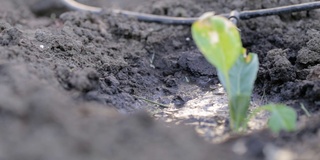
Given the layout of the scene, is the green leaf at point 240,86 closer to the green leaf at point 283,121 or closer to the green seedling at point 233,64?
the green seedling at point 233,64

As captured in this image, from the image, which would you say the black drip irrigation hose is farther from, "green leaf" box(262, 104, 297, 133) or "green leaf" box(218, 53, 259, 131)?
"green leaf" box(262, 104, 297, 133)

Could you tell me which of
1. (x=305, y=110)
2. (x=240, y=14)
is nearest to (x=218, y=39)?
(x=305, y=110)

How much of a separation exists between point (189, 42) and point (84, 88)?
3.69 ft

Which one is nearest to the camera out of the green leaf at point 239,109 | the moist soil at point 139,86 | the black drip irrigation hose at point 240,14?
the moist soil at point 139,86

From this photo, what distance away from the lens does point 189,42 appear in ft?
9.39

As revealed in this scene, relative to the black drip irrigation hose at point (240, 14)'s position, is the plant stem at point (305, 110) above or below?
below

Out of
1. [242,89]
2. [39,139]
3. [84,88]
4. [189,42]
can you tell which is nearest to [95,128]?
[39,139]

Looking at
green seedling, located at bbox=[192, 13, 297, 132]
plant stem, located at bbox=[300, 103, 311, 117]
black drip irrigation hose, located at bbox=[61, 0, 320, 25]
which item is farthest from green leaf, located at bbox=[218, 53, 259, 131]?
black drip irrigation hose, located at bbox=[61, 0, 320, 25]

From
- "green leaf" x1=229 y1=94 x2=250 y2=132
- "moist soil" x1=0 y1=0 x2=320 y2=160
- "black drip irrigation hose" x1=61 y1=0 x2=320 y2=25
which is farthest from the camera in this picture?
"black drip irrigation hose" x1=61 y1=0 x2=320 y2=25

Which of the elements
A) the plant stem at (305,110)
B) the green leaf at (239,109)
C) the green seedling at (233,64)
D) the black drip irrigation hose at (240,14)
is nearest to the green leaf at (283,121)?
the green seedling at (233,64)

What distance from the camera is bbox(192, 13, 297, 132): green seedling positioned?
5.29ft

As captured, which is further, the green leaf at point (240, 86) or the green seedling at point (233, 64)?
the green leaf at point (240, 86)

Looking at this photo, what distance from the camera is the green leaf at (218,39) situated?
166cm

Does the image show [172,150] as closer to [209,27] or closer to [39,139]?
[39,139]
